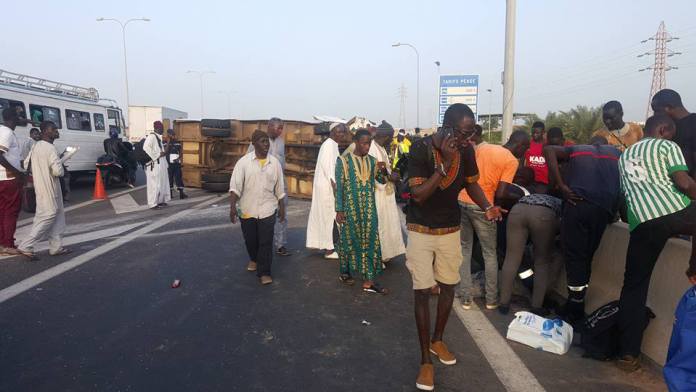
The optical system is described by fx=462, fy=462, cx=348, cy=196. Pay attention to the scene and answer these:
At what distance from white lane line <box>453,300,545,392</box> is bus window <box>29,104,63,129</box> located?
12.9m

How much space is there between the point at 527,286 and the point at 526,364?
4.99 feet

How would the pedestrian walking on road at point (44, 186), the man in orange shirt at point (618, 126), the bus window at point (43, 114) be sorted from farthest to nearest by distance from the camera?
the bus window at point (43, 114) < the pedestrian walking on road at point (44, 186) < the man in orange shirt at point (618, 126)

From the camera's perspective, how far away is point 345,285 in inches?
208

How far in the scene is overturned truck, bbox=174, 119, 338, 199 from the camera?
12.2 meters

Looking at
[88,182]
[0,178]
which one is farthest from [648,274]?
[88,182]

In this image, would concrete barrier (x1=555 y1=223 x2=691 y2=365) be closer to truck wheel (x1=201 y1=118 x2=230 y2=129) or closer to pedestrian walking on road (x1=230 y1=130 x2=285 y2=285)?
pedestrian walking on road (x1=230 y1=130 x2=285 y2=285)

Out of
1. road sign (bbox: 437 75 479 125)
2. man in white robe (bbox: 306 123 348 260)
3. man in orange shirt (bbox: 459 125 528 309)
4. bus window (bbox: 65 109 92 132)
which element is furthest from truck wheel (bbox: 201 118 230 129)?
man in orange shirt (bbox: 459 125 528 309)

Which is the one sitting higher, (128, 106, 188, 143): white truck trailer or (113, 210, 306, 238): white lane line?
(128, 106, 188, 143): white truck trailer

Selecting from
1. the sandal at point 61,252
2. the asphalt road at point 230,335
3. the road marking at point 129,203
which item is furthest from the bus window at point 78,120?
the asphalt road at point 230,335

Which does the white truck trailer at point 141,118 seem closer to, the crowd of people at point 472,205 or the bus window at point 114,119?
the bus window at point 114,119

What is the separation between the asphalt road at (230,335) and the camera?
3.15m

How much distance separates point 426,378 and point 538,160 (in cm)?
422

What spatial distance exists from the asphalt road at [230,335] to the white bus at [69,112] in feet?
27.4

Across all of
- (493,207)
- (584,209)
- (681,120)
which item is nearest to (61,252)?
(493,207)
